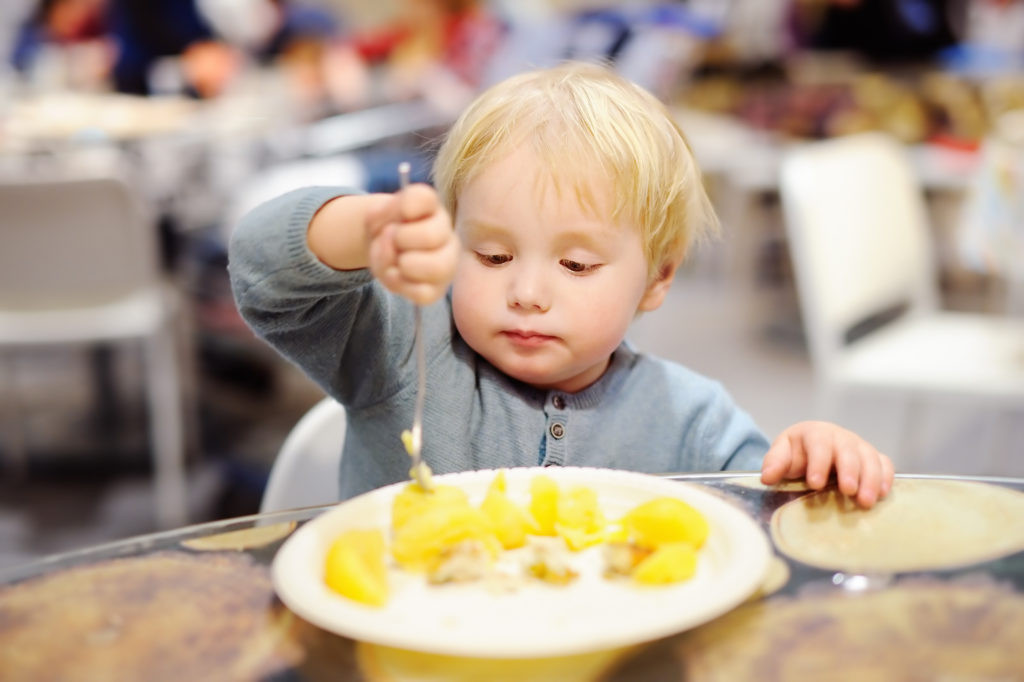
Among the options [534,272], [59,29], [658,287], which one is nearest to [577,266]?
[534,272]

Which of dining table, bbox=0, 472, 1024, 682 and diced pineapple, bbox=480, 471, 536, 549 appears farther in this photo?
diced pineapple, bbox=480, 471, 536, 549

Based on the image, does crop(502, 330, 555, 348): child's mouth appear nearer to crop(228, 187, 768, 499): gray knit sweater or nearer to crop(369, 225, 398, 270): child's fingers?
crop(228, 187, 768, 499): gray knit sweater

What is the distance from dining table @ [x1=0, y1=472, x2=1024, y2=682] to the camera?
1.67 ft

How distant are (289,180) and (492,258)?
180 cm

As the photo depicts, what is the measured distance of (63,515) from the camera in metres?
2.50

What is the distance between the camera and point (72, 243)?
2.29 m

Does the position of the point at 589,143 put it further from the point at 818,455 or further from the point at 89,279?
the point at 89,279

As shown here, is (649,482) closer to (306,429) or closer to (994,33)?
(306,429)

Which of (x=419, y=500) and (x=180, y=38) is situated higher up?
(x=180, y=38)

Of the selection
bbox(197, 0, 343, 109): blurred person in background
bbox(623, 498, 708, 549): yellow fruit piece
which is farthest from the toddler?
bbox(197, 0, 343, 109): blurred person in background

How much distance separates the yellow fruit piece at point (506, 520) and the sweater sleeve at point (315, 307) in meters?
0.22

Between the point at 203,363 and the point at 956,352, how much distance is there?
89.9 inches

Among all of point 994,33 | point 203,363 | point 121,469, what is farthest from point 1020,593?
point 994,33

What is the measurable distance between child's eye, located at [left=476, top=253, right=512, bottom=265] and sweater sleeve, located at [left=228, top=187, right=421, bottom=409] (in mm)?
93
